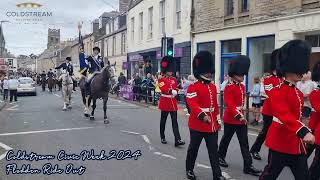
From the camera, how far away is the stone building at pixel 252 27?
1670 centimetres

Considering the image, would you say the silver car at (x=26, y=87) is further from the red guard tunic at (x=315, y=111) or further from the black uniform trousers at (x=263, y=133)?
the red guard tunic at (x=315, y=111)

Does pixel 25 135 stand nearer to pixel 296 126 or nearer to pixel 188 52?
pixel 296 126

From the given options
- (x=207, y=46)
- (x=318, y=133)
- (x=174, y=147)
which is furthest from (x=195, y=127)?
(x=207, y=46)

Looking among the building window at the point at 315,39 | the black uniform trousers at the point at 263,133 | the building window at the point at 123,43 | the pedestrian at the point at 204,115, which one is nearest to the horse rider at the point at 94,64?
the building window at the point at 315,39

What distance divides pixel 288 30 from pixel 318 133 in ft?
36.6

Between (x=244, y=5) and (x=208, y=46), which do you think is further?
→ (x=208, y=46)

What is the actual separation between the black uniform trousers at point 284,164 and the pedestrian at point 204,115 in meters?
1.75

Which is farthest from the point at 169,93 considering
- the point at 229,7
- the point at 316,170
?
the point at 229,7

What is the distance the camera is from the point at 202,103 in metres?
7.67

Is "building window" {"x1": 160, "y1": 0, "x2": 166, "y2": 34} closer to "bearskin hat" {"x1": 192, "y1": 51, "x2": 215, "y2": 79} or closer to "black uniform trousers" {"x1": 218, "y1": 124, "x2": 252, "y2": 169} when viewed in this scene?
"black uniform trousers" {"x1": 218, "y1": 124, "x2": 252, "y2": 169}

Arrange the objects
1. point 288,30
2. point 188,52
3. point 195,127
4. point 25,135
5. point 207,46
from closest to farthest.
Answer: point 195,127 → point 25,135 → point 288,30 → point 207,46 → point 188,52

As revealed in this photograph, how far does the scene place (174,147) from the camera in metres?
10.9

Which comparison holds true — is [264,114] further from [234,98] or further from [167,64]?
[167,64]

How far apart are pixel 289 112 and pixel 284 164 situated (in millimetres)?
662
